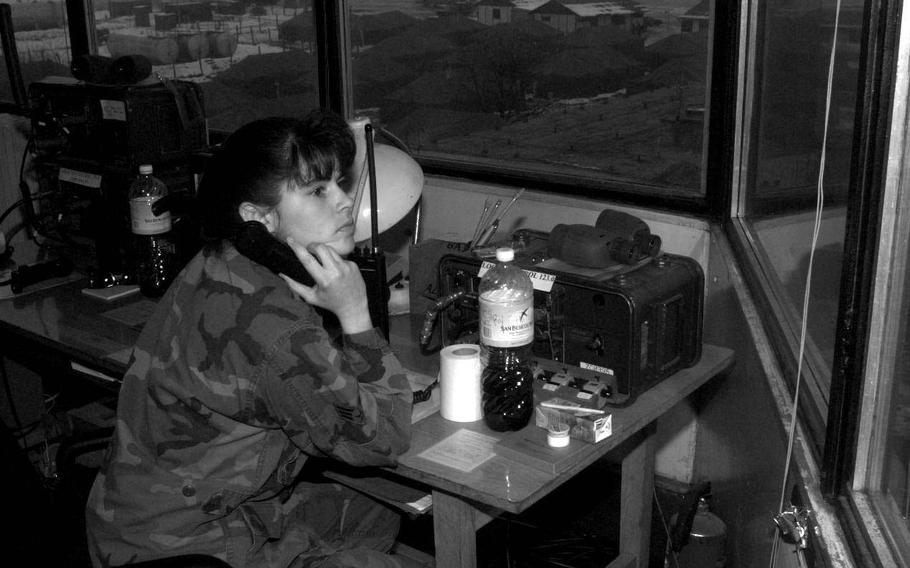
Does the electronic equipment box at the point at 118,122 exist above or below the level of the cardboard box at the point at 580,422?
above

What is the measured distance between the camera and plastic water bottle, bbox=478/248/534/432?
1.65 m

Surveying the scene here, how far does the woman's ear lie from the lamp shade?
1.07ft

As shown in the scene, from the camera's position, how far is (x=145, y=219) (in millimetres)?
2459

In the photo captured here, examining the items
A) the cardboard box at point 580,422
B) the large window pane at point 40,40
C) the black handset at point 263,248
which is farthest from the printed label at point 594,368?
the large window pane at point 40,40

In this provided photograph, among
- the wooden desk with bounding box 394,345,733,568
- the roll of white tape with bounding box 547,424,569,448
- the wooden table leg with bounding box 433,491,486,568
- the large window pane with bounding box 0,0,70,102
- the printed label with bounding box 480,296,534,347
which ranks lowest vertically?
the wooden table leg with bounding box 433,491,486,568

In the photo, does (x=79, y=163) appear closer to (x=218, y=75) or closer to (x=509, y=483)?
(x=218, y=75)

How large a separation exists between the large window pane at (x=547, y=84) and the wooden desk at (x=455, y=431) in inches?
27.4

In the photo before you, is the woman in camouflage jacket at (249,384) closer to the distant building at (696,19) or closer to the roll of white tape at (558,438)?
the roll of white tape at (558,438)

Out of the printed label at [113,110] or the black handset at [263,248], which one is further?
the printed label at [113,110]

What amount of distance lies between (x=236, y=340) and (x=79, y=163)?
149 cm

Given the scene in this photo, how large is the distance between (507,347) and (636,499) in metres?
0.67

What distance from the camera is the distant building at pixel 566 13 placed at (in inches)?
103

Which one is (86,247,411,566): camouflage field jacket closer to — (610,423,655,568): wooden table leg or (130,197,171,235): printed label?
(610,423,655,568): wooden table leg

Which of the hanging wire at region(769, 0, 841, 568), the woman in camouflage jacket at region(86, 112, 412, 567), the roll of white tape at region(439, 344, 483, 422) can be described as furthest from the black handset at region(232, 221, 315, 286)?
the hanging wire at region(769, 0, 841, 568)
